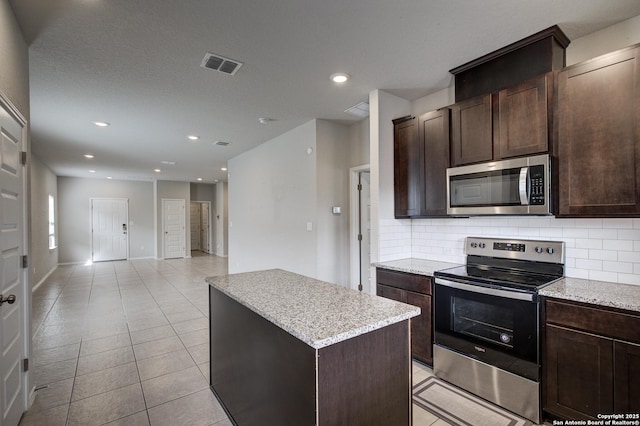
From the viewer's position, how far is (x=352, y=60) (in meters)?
2.67

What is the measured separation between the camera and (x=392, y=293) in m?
2.98

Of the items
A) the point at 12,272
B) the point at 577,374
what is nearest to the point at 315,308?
the point at 577,374

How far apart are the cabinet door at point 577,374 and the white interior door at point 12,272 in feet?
11.0

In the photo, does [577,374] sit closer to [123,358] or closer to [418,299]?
[418,299]

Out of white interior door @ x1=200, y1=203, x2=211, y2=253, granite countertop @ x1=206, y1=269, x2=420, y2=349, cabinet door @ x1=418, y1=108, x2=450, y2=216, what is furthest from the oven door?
white interior door @ x1=200, y1=203, x2=211, y2=253

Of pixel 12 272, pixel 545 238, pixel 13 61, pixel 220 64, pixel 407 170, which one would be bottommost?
pixel 12 272

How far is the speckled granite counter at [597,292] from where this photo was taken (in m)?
1.74

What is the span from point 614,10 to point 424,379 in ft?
10.0

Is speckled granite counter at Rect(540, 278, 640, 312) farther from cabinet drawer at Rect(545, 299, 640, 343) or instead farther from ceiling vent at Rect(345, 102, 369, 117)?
ceiling vent at Rect(345, 102, 369, 117)

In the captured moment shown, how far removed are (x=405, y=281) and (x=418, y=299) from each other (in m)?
0.20

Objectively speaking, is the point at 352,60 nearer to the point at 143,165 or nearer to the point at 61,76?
the point at 61,76

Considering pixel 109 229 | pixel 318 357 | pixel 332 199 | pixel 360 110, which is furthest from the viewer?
pixel 109 229

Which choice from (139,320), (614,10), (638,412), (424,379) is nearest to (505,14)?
(614,10)

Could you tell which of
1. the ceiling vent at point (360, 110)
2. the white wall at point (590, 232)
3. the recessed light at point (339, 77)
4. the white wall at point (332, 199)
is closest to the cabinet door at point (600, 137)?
the white wall at point (590, 232)
